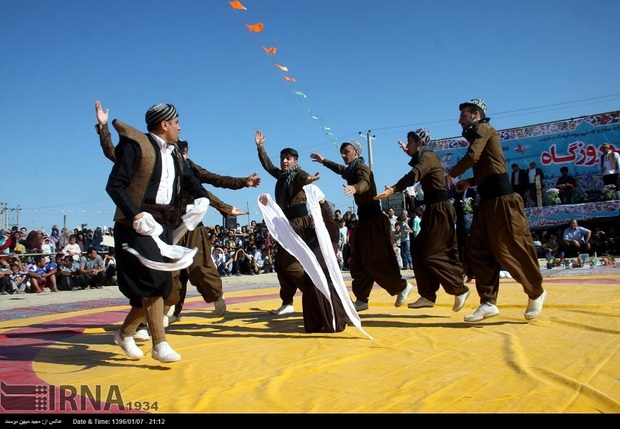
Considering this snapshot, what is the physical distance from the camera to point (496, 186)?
4863 millimetres

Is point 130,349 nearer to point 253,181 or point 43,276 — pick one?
point 253,181

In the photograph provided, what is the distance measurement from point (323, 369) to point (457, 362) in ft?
2.90

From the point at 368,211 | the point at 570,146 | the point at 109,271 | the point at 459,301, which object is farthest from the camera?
the point at 570,146

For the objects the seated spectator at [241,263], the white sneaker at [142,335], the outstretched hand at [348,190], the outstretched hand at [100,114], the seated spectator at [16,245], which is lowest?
the white sneaker at [142,335]

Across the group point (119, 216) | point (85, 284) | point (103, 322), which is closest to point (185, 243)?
point (103, 322)

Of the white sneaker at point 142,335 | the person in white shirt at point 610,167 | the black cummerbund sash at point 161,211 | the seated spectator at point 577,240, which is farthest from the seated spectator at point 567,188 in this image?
the black cummerbund sash at point 161,211

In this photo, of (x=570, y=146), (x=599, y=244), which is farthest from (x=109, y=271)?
(x=570, y=146)

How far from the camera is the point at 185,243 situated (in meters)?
5.93

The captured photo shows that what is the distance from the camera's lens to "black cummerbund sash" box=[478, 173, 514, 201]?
4844 millimetres

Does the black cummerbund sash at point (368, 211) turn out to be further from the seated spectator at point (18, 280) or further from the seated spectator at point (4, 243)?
the seated spectator at point (4, 243)

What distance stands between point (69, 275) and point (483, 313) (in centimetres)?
1162

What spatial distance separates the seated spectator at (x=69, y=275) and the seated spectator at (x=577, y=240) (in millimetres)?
13153

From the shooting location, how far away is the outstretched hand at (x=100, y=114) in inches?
175
